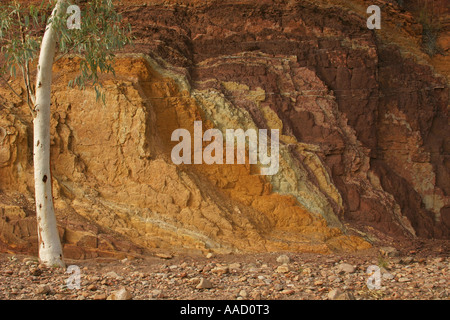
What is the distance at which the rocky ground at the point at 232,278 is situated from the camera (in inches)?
267

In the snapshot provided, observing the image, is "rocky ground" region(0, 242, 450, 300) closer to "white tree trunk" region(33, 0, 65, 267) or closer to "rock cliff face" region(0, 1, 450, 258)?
"white tree trunk" region(33, 0, 65, 267)

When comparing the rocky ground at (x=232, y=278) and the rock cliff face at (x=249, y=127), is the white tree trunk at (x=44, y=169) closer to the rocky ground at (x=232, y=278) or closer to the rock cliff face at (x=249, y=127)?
the rocky ground at (x=232, y=278)

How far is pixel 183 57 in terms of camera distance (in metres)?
12.4

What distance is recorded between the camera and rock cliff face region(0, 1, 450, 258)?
31.3 ft

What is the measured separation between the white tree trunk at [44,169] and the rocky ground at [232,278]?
1.03 feet

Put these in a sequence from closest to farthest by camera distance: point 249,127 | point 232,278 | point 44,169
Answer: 1. point 232,278
2. point 44,169
3. point 249,127

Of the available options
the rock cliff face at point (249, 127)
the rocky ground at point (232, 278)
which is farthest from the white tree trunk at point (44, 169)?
the rock cliff face at point (249, 127)

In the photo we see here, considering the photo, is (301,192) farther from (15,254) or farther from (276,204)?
(15,254)

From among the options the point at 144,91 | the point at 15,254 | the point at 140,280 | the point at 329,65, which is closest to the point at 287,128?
the point at 329,65

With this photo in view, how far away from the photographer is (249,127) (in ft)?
37.7

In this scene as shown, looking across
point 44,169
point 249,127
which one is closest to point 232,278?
point 44,169

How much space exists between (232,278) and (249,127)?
464 cm

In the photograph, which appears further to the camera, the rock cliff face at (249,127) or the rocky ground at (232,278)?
the rock cliff face at (249,127)

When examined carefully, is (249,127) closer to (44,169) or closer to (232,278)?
(232,278)
